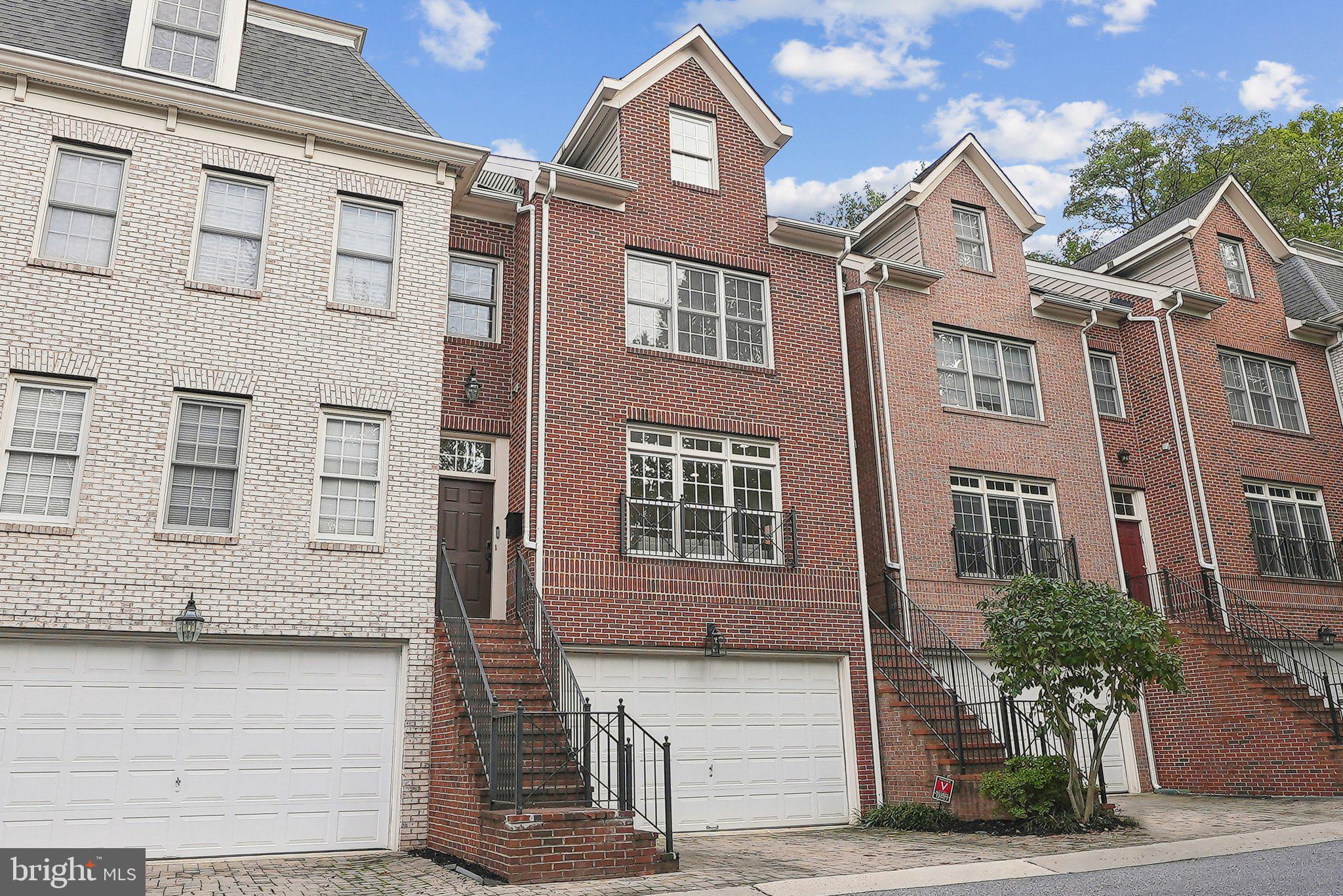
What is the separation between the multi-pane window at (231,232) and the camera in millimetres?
12391

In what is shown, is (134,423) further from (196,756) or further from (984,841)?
(984,841)

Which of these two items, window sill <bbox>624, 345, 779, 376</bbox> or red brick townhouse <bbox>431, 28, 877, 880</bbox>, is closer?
red brick townhouse <bbox>431, 28, 877, 880</bbox>

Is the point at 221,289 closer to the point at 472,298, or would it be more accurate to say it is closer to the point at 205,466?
the point at 205,466

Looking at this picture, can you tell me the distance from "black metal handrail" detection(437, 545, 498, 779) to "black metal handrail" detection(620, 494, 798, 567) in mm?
2321

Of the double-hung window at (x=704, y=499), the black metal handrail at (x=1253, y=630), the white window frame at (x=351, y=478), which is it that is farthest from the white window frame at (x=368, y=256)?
the black metal handrail at (x=1253, y=630)

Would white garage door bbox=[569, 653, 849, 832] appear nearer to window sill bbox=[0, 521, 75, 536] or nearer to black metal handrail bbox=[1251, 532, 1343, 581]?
window sill bbox=[0, 521, 75, 536]

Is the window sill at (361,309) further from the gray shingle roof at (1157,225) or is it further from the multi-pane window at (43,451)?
the gray shingle roof at (1157,225)

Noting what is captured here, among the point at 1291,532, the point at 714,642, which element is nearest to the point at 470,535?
the point at 714,642

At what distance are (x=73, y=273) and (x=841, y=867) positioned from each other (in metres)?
10.8

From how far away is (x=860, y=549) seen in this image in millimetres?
14742

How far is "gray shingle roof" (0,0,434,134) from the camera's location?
12.5m

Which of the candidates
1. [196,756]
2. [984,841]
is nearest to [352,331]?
[196,756]

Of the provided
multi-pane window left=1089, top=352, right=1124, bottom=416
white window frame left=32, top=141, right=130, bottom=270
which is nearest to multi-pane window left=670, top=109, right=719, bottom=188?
white window frame left=32, top=141, right=130, bottom=270

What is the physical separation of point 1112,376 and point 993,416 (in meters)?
4.27
